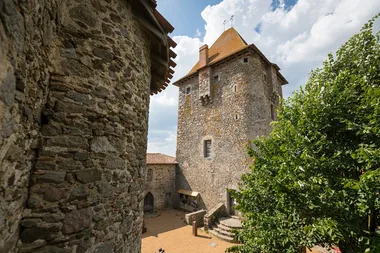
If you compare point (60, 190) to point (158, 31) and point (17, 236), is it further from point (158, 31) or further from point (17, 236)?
point (158, 31)

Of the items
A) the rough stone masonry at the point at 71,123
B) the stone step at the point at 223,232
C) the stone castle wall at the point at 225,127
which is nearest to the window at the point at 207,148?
the stone castle wall at the point at 225,127

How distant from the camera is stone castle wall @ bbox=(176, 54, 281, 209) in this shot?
12.8 metres

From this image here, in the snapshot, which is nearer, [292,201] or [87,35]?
[87,35]

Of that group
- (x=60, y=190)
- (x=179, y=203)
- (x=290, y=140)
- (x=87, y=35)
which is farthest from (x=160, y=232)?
(x=87, y=35)

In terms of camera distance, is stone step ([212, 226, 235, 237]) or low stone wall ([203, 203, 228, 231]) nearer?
stone step ([212, 226, 235, 237])

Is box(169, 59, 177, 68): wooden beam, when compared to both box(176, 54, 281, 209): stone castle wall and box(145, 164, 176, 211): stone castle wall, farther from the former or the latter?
box(145, 164, 176, 211): stone castle wall

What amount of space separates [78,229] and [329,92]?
574 centimetres

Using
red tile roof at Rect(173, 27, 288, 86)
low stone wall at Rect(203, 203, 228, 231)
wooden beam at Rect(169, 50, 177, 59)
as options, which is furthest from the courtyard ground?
red tile roof at Rect(173, 27, 288, 86)

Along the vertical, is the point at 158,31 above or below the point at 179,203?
above

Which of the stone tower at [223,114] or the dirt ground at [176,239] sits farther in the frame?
the stone tower at [223,114]

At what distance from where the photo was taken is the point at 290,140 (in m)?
5.00

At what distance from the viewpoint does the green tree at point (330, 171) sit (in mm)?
3496

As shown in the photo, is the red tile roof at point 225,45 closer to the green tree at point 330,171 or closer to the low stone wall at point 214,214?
the green tree at point 330,171

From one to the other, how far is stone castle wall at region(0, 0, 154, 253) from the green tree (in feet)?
11.2
